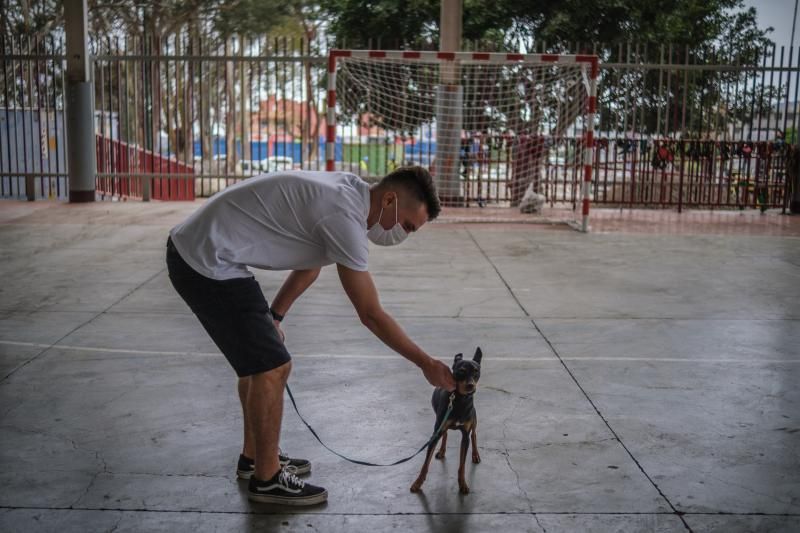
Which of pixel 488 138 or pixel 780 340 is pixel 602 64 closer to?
pixel 488 138

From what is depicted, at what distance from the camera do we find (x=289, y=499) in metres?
3.59

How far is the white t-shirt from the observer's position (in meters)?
3.36

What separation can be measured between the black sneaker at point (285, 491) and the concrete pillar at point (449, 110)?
39.9 ft

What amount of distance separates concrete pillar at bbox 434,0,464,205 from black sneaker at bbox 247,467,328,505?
479 inches

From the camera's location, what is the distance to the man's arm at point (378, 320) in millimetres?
3340

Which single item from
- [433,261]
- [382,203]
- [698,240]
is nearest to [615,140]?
[698,240]

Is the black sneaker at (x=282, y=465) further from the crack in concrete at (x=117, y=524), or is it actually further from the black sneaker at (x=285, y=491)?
the crack in concrete at (x=117, y=524)

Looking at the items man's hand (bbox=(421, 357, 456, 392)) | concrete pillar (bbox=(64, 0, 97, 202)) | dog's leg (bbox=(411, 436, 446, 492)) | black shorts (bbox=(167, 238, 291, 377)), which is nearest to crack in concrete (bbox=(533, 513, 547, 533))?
dog's leg (bbox=(411, 436, 446, 492))

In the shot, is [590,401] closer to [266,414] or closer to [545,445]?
[545,445]

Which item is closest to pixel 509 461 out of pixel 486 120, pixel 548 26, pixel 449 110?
pixel 449 110

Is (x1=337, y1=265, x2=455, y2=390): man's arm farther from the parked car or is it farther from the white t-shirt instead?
the parked car

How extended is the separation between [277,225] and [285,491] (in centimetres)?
109

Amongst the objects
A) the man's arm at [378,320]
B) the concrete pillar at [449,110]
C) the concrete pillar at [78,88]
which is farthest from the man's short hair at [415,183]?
the concrete pillar at [78,88]

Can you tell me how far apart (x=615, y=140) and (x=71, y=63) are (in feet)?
31.9
